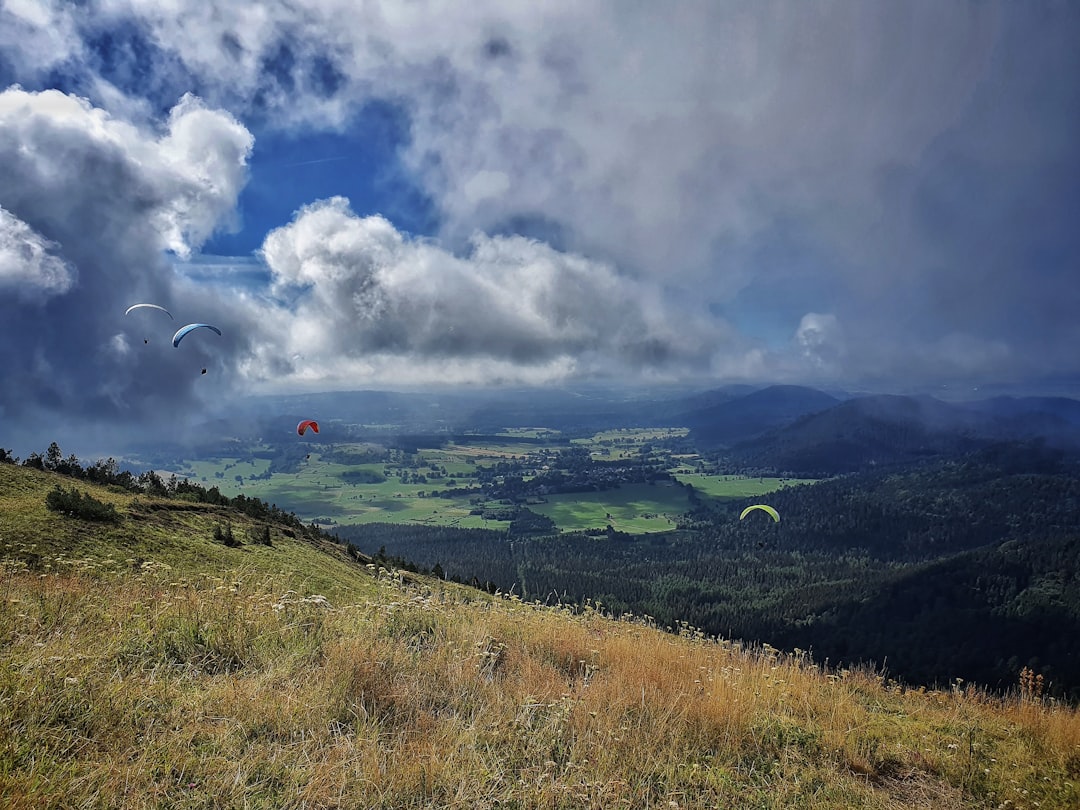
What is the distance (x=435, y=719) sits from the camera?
5.23m

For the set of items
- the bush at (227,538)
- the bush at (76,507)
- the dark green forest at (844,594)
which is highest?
the bush at (76,507)

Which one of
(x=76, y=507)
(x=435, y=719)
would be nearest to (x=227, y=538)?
(x=76, y=507)

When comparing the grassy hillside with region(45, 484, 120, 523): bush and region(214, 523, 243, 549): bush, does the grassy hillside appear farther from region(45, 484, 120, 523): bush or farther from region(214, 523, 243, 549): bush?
region(214, 523, 243, 549): bush

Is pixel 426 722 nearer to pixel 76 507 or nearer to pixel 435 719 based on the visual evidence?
pixel 435 719

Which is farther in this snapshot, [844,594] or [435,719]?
[844,594]

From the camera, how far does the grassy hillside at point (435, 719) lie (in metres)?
3.99

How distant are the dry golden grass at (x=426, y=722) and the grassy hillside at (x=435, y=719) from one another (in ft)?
0.08

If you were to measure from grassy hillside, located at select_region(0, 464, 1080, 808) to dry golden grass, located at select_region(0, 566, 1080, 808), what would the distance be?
3 cm

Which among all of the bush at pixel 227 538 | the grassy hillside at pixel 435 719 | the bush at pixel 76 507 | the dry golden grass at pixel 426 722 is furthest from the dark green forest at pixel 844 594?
the dry golden grass at pixel 426 722

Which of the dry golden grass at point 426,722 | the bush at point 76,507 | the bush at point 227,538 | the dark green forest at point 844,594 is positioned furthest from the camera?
the dark green forest at point 844,594

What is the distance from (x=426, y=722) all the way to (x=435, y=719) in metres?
0.14

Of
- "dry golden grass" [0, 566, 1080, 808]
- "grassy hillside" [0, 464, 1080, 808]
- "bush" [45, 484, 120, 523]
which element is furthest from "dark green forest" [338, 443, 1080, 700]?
"dry golden grass" [0, 566, 1080, 808]

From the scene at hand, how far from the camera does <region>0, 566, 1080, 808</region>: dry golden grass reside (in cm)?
398

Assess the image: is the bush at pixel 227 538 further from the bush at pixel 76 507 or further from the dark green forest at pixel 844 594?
the dark green forest at pixel 844 594
